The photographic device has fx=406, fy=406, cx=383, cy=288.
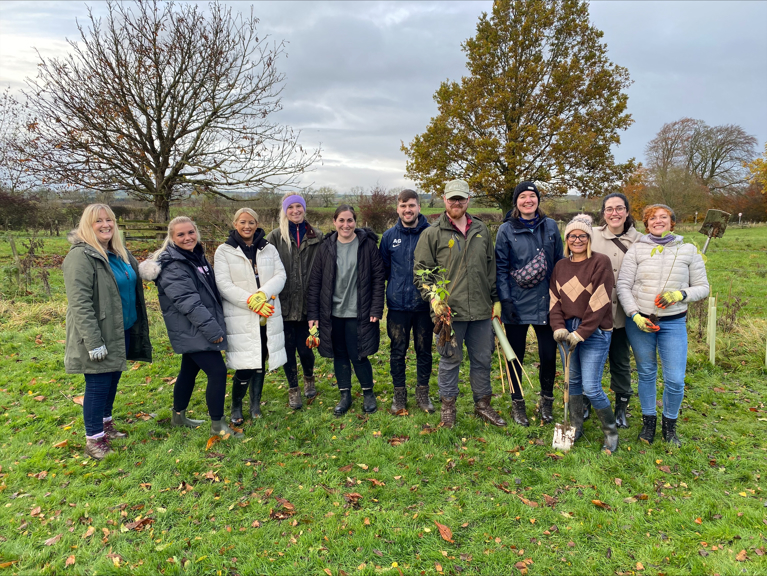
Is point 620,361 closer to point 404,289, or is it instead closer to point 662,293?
point 662,293

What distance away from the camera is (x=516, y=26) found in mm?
17469

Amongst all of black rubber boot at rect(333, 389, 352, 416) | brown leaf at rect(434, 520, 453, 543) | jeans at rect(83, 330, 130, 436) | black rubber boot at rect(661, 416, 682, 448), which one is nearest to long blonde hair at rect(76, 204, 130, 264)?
jeans at rect(83, 330, 130, 436)

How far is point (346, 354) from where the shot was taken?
181 inches

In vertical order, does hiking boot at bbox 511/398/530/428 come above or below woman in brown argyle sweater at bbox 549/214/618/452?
below

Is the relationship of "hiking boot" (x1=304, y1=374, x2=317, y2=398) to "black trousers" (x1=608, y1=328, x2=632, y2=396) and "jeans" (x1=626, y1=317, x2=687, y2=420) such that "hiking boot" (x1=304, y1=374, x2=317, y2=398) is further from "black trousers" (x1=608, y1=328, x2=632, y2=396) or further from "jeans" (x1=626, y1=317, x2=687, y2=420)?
"jeans" (x1=626, y1=317, x2=687, y2=420)

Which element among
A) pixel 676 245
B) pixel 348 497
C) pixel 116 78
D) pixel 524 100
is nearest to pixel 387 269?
pixel 348 497

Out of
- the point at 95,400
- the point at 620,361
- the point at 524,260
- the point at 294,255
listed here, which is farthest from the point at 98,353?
the point at 620,361

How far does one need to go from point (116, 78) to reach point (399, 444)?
1445 centimetres

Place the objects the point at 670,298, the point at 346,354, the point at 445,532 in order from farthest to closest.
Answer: the point at 346,354 → the point at 670,298 → the point at 445,532

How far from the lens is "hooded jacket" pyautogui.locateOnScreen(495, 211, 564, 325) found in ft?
13.1

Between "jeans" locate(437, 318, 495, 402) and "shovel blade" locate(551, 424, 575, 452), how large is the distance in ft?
2.53

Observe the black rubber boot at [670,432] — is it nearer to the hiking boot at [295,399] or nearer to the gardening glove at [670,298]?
the gardening glove at [670,298]

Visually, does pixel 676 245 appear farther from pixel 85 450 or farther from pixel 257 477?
pixel 85 450

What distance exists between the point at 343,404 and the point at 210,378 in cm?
149
